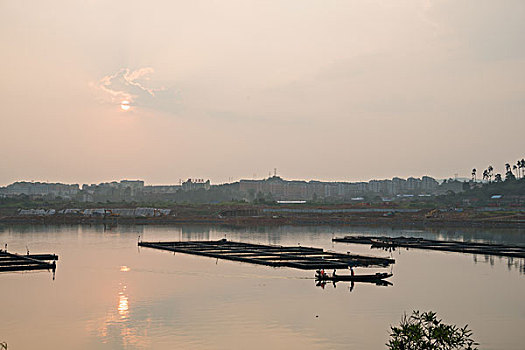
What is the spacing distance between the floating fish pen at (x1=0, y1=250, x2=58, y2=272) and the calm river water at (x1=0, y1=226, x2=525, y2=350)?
113cm

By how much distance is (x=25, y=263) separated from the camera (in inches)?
1745

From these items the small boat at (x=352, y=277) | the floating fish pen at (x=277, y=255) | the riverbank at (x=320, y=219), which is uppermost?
the riverbank at (x=320, y=219)

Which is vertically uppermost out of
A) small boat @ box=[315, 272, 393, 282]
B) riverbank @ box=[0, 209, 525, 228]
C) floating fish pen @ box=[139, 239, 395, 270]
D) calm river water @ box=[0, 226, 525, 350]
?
→ riverbank @ box=[0, 209, 525, 228]

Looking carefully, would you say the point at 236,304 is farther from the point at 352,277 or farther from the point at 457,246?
the point at 457,246

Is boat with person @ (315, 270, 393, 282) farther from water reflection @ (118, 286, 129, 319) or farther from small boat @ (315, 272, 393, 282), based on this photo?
water reflection @ (118, 286, 129, 319)

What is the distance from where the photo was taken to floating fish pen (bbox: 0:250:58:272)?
42312mm

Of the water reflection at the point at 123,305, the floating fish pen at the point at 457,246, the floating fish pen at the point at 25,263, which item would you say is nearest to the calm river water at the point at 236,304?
the water reflection at the point at 123,305

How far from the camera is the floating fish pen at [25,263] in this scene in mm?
42312

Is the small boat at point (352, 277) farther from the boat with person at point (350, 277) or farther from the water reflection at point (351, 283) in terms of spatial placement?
the water reflection at point (351, 283)

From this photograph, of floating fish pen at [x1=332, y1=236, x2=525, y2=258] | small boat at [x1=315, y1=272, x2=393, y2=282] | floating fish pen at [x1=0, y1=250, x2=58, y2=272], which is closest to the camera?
small boat at [x1=315, y1=272, x2=393, y2=282]

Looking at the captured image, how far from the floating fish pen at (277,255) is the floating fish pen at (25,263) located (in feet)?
41.2

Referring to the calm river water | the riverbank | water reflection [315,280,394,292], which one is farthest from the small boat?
the riverbank

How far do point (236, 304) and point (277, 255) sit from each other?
20014 millimetres

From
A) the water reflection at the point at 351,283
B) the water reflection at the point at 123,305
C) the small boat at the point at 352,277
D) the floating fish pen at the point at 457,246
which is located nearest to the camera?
the water reflection at the point at 123,305
